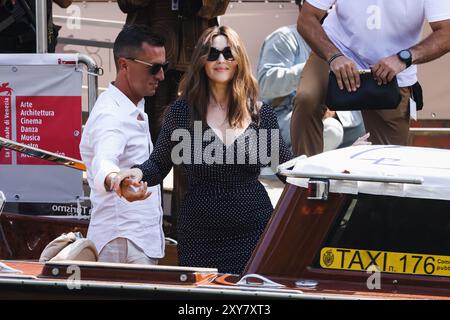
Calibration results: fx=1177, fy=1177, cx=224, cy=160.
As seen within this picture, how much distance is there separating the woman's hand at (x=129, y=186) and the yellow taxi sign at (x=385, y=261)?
857mm

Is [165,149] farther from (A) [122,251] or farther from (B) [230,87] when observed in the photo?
(A) [122,251]

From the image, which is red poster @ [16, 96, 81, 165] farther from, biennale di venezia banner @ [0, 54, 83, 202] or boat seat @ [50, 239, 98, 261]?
boat seat @ [50, 239, 98, 261]

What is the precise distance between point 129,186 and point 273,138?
769 mm

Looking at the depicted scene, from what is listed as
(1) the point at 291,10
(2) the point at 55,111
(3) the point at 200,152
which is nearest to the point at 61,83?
(2) the point at 55,111

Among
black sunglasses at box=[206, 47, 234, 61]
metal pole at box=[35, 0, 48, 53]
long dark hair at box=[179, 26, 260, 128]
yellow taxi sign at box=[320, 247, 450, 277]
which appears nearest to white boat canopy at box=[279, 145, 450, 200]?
yellow taxi sign at box=[320, 247, 450, 277]

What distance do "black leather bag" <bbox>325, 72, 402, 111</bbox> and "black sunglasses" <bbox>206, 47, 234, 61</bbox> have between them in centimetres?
83

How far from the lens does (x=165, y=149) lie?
5031 mm

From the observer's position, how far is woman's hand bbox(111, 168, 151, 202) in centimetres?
459

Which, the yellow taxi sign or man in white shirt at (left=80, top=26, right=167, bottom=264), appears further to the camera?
man in white shirt at (left=80, top=26, right=167, bottom=264)

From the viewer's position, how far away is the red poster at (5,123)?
22.9 ft

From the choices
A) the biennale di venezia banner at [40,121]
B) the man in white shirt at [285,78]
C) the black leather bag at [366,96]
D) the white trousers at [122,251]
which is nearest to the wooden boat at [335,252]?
the white trousers at [122,251]

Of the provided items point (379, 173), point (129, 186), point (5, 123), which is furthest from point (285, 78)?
point (379, 173)

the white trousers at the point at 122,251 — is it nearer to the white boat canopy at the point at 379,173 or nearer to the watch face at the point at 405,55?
the white boat canopy at the point at 379,173

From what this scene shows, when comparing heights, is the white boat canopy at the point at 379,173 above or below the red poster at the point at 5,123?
above
